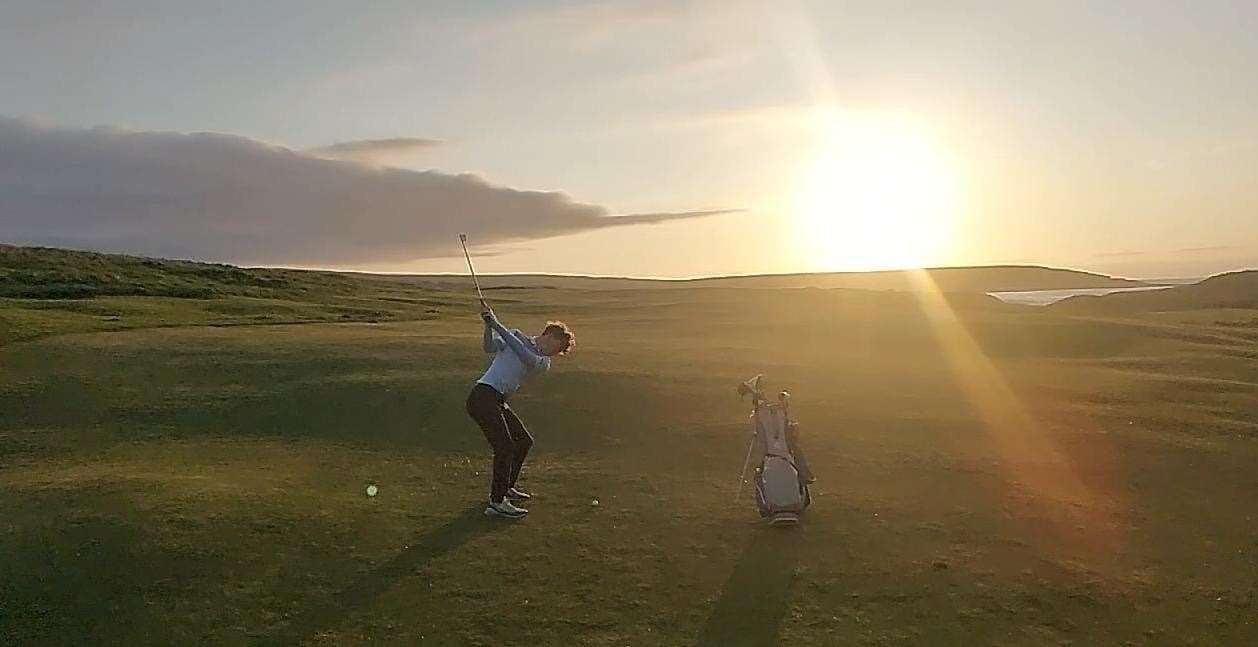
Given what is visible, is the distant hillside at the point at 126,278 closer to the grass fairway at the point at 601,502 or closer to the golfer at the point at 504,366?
the grass fairway at the point at 601,502

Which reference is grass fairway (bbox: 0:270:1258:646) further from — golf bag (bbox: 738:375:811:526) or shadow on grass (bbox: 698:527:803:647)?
golf bag (bbox: 738:375:811:526)

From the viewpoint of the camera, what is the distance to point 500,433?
49.7 ft

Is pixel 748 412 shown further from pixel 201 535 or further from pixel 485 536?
pixel 201 535

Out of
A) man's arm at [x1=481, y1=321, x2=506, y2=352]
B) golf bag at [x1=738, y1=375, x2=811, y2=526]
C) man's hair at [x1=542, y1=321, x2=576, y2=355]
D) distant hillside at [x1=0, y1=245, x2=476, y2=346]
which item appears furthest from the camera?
distant hillside at [x1=0, y1=245, x2=476, y2=346]

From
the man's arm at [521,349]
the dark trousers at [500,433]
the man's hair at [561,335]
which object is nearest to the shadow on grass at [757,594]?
the dark trousers at [500,433]

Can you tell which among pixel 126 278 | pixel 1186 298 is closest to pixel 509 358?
pixel 126 278

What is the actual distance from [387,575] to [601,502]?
4510 mm

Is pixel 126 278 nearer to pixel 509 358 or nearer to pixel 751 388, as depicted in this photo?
pixel 509 358

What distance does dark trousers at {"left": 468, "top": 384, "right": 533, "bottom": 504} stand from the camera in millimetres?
14984

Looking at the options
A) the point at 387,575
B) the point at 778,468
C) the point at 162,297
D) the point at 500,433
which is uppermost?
the point at 162,297

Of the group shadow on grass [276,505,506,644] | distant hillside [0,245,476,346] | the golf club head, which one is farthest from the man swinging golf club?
distant hillside [0,245,476,346]

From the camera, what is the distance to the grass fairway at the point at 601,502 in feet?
40.3

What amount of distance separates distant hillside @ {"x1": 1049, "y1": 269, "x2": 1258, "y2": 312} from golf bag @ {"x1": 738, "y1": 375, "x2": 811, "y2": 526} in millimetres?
58292

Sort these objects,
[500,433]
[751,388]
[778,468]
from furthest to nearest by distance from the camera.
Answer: [751,388]
[778,468]
[500,433]
